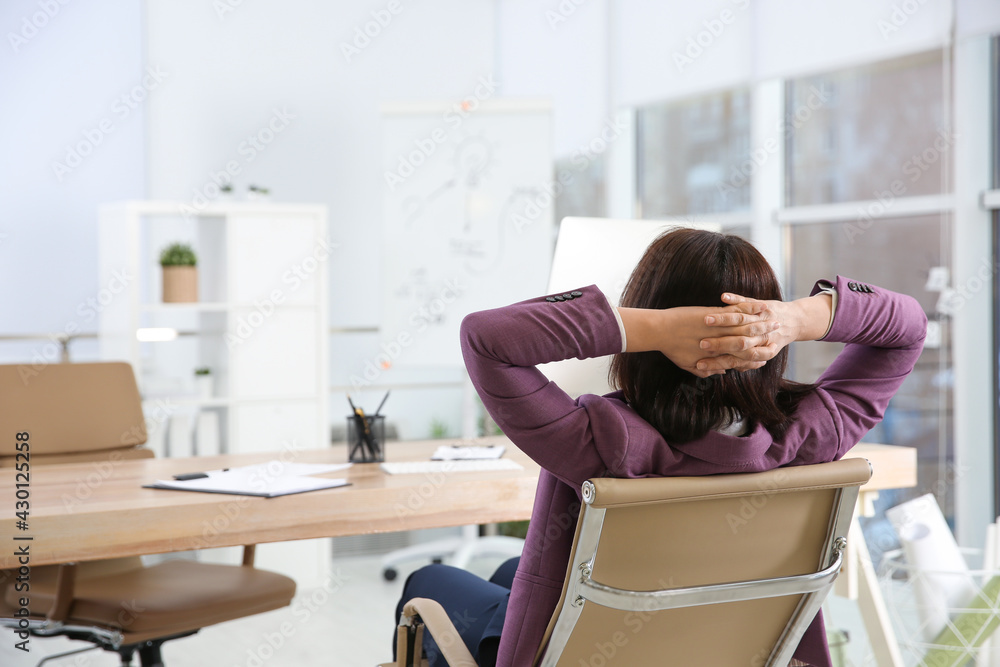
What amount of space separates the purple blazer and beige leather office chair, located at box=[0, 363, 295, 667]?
2.73 feet

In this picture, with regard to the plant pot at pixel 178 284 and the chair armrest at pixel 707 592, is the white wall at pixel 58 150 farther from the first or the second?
the chair armrest at pixel 707 592

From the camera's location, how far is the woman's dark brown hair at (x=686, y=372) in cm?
106

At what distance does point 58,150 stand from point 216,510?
3.11 metres

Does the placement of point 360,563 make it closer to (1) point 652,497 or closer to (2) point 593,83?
(2) point 593,83

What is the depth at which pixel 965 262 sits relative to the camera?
A: 313 centimetres

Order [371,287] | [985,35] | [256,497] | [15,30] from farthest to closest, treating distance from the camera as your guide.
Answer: [371,287] → [15,30] → [985,35] → [256,497]

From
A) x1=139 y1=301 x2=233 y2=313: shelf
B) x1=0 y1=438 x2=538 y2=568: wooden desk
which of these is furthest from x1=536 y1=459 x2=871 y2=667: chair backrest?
x1=139 y1=301 x2=233 y2=313: shelf

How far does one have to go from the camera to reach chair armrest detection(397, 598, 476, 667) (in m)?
1.21

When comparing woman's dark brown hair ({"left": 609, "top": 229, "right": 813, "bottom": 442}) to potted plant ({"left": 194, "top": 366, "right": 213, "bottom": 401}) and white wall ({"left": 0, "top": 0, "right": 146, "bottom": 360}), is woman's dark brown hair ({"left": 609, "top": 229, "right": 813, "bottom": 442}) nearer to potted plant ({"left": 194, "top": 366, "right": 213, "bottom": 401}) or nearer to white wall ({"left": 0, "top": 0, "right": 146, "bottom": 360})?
potted plant ({"left": 194, "top": 366, "right": 213, "bottom": 401})

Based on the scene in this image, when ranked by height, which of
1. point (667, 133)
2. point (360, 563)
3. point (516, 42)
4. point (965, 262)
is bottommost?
point (360, 563)

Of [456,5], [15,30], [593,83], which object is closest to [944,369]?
[593,83]

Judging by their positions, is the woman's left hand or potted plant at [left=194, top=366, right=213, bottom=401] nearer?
the woman's left hand

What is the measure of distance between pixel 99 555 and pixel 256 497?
261 mm

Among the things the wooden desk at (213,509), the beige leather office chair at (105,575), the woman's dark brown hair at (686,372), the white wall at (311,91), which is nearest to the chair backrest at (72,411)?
the beige leather office chair at (105,575)
